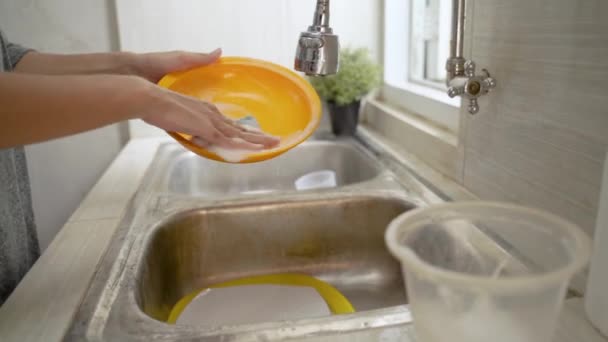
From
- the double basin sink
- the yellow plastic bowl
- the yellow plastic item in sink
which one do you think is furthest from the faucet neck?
the yellow plastic item in sink

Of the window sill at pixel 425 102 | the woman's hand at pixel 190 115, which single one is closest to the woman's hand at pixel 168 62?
the woman's hand at pixel 190 115

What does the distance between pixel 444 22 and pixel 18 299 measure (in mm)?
1131

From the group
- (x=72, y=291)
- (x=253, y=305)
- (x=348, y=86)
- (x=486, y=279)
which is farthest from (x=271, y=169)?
(x=486, y=279)

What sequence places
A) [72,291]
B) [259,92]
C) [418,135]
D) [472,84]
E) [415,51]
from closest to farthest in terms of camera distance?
[72,291] < [472,84] < [259,92] < [418,135] < [415,51]

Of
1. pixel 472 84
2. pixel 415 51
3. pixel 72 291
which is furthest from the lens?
pixel 415 51

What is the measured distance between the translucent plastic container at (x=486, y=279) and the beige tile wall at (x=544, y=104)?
0.55ft

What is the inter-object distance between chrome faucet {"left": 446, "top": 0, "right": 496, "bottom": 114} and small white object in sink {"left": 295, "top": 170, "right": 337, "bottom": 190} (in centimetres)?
57

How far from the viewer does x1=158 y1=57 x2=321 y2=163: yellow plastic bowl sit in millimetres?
862

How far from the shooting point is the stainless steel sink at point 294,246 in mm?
823

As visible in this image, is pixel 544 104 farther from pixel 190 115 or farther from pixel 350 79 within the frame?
pixel 350 79

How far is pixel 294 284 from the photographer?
0.84m

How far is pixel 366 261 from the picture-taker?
884 millimetres

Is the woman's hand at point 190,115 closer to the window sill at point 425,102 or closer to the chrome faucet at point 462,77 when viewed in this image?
the chrome faucet at point 462,77

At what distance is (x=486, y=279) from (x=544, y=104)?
1.24ft
